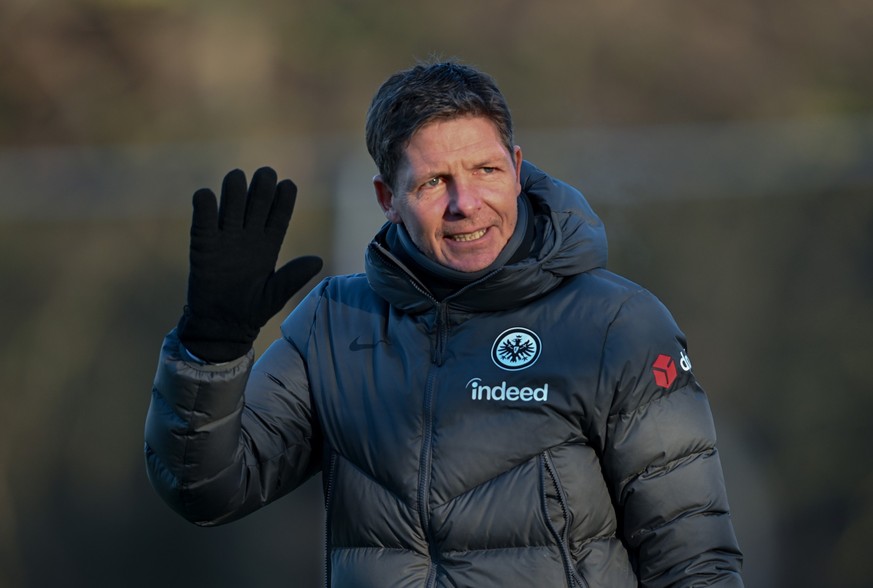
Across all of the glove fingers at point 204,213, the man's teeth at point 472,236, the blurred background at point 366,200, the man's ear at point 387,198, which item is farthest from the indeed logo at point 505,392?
the blurred background at point 366,200

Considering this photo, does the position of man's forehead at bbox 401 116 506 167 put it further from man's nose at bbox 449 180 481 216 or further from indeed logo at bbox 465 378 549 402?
indeed logo at bbox 465 378 549 402

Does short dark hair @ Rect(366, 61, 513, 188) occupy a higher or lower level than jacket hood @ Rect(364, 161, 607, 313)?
higher

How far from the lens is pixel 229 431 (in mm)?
Result: 1812

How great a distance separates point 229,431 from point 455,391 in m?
0.36

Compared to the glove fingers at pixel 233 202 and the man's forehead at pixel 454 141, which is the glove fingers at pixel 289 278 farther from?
the man's forehead at pixel 454 141

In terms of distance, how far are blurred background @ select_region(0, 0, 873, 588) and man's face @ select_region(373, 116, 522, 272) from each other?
228 cm

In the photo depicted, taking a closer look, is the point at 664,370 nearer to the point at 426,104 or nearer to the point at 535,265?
the point at 535,265

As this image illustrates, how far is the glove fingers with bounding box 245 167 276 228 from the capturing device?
1.75 meters

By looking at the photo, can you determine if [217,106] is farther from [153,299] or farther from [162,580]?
[162,580]

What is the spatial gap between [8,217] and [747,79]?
3.05 meters

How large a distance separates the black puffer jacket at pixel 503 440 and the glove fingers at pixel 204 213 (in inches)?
7.9

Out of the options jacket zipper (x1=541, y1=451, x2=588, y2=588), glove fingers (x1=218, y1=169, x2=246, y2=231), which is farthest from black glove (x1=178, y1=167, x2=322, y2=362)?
jacket zipper (x1=541, y1=451, x2=588, y2=588)

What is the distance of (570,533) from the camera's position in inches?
68.9

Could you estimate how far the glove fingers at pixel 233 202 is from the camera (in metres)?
1.73
